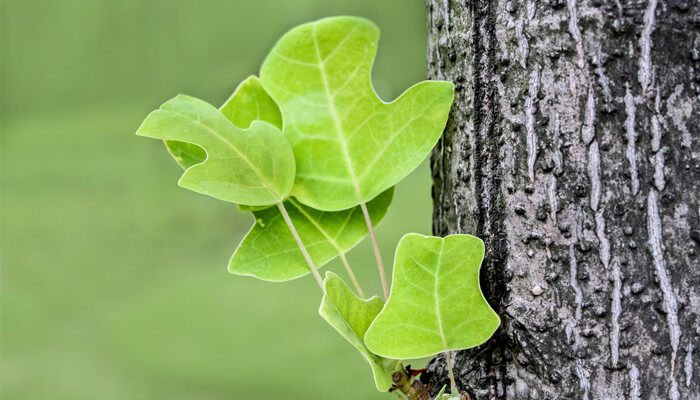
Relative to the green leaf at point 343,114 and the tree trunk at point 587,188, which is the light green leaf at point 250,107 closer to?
the green leaf at point 343,114

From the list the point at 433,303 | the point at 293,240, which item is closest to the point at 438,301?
the point at 433,303

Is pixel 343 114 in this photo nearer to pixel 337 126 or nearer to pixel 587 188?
pixel 337 126

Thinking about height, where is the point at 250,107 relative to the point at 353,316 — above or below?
above

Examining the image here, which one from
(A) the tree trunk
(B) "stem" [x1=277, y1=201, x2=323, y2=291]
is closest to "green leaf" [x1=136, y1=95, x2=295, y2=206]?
(B) "stem" [x1=277, y1=201, x2=323, y2=291]

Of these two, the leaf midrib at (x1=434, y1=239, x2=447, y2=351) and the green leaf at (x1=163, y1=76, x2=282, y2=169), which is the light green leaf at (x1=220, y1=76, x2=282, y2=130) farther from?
the leaf midrib at (x1=434, y1=239, x2=447, y2=351)

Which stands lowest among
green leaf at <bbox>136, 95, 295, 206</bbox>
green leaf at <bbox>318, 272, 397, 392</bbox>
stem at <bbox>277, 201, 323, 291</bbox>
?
green leaf at <bbox>318, 272, 397, 392</bbox>

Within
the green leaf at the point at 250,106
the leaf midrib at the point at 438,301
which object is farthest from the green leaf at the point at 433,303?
the green leaf at the point at 250,106
